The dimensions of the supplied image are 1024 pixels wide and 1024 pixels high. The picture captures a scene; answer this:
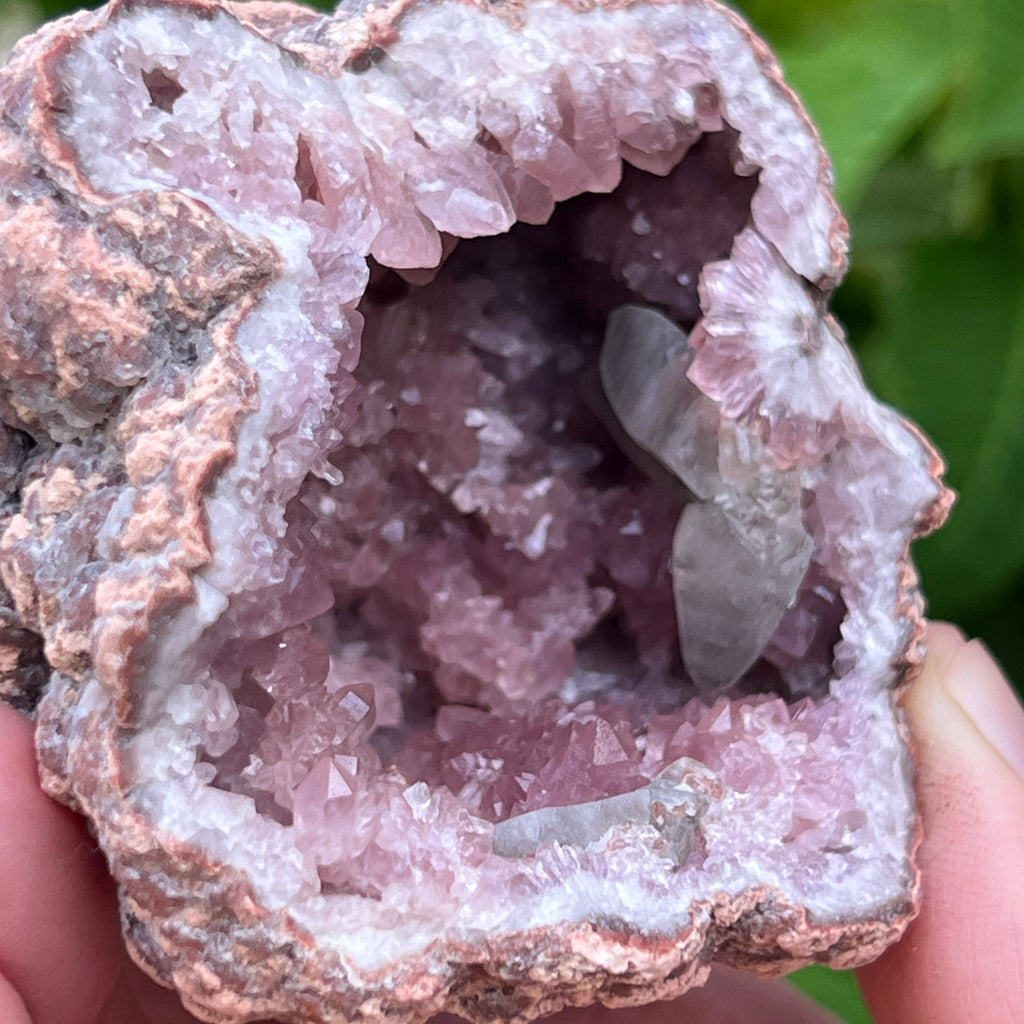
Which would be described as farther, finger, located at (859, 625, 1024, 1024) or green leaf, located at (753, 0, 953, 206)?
green leaf, located at (753, 0, 953, 206)

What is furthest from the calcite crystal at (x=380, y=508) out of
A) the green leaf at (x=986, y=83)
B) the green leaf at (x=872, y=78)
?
the green leaf at (x=986, y=83)

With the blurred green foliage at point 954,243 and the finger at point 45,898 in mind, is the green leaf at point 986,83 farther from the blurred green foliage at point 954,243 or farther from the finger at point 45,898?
the finger at point 45,898

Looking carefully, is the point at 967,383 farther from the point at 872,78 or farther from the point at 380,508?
the point at 380,508

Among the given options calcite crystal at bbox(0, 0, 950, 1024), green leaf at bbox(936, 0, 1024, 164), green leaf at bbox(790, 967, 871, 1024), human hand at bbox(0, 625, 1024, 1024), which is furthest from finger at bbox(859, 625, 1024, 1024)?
green leaf at bbox(936, 0, 1024, 164)

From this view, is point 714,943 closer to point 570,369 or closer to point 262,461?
point 262,461

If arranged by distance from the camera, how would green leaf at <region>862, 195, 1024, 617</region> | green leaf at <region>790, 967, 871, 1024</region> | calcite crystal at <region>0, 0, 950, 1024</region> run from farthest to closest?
green leaf at <region>862, 195, 1024, 617</region>, green leaf at <region>790, 967, 871, 1024</region>, calcite crystal at <region>0, 0, 950, 1024</region>

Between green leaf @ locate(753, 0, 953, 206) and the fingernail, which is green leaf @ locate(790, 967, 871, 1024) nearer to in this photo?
the fingernail

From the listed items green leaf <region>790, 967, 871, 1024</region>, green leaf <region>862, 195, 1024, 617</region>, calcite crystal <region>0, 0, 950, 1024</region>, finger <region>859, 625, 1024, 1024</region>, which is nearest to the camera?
calcite crystal <region>0, 0, 950, 1024</region>

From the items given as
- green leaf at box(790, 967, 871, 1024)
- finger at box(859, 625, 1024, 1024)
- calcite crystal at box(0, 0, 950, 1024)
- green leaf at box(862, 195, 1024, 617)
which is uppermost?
calcite crystal at box(0, 0, 950, 1024)
